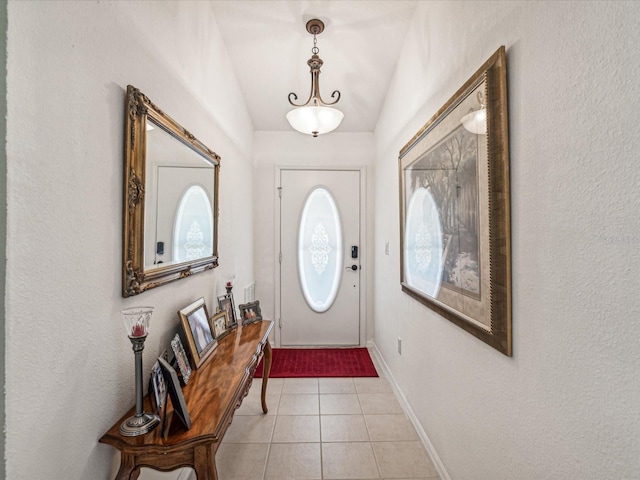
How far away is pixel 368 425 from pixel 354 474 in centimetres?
46

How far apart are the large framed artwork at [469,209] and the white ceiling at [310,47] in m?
0.94

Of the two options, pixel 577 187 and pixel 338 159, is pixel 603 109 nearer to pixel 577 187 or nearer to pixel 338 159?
pixel 577 187

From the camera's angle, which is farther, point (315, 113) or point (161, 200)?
point (315, 113)

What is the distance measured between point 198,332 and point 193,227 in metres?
0.59

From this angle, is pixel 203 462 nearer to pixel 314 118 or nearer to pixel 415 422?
pixel 415 422

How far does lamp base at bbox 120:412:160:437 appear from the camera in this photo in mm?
998

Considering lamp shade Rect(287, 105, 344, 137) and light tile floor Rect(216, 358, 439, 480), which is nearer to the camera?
light tile floor Rect(216, 358, 439, 480)

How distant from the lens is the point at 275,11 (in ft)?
6.88

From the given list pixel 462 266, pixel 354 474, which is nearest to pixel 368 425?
pixel 354 474

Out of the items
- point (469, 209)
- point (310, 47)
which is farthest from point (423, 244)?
point (310, 47)

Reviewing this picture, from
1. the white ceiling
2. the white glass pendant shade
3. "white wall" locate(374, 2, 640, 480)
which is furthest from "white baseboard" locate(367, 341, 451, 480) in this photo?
the white ceiling

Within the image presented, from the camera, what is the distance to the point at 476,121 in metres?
1.26

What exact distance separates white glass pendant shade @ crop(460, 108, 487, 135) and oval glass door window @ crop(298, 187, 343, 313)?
2.33 meters

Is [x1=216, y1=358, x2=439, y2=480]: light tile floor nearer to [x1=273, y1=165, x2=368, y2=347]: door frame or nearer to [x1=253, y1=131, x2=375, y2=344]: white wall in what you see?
[x1=273, y1=165, x2=368, y2=347]: door frame
